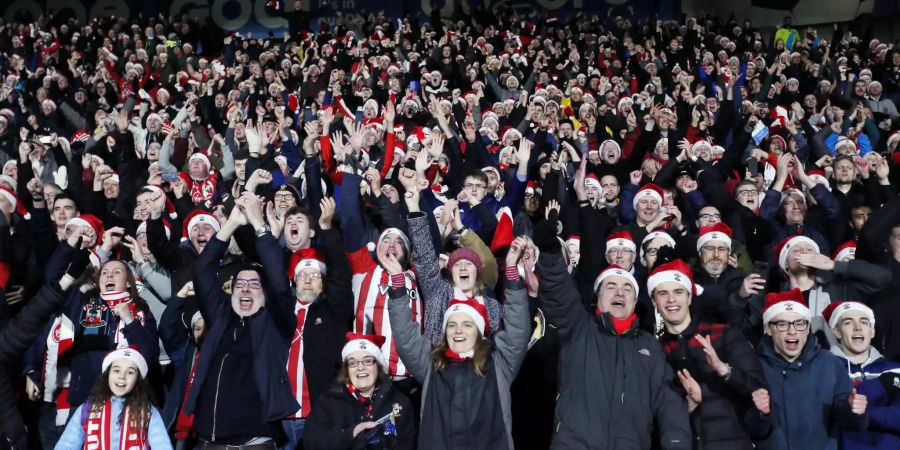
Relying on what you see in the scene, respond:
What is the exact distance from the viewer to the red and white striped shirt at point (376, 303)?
5.56 meters

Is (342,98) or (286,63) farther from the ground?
(286,63)

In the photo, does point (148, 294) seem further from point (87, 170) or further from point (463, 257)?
point (87, 170)

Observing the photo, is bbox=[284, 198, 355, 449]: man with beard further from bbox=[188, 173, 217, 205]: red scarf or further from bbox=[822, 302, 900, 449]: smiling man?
bbox=[188, 173, 217, 205]: red scarf

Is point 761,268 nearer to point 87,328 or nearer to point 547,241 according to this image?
point 547,241

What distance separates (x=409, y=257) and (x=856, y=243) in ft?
10.9

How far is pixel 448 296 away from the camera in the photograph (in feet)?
17.9

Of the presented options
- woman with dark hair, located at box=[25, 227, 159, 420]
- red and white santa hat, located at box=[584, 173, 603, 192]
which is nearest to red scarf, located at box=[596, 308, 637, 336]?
woman with dark hair, located at box=[25, 227, 159, 420]

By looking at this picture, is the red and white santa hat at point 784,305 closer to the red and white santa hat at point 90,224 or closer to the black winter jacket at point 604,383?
the black winter jacket at point 604,383

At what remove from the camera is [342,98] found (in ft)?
46.2

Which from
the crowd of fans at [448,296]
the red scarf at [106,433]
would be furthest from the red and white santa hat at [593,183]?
the red scarf at [106,433]

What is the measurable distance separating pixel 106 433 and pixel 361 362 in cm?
140

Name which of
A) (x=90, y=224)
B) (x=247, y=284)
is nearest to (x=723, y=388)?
(x=247, y=284)

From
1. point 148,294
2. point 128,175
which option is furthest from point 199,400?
point 128,175

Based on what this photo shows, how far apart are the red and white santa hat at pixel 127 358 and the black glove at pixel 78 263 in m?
0.49
